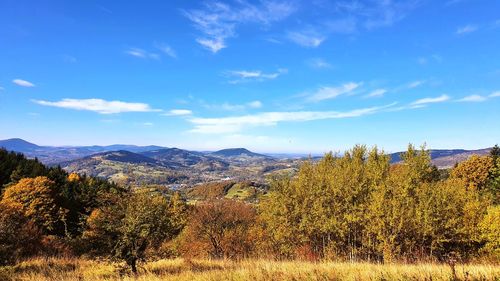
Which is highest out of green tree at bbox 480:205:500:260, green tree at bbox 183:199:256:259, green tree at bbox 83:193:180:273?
green tree at bbox 83:193:180:273

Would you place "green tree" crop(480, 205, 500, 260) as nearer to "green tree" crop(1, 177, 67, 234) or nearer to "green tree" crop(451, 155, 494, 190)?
"green tree" crop(1, 177, 67, 234)

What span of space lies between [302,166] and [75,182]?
6604 centimetres

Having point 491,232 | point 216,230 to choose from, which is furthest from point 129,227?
point 216,230

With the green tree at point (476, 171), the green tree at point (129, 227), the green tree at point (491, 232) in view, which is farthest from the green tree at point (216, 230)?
the green tree at point (476, 171)

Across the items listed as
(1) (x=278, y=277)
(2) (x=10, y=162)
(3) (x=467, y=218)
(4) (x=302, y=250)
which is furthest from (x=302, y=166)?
(2) (x=10, y=162)

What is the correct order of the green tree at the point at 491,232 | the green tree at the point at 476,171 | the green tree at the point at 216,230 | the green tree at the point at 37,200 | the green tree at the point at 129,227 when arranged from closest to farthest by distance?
the green tree at the point at 129,227 < the green tree at the point at 491,232 < the green tree at the point at 216,230 < the green tree at the point at 37,200 < the green tree at the point at 476,171

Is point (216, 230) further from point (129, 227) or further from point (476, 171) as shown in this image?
point (476, 171)

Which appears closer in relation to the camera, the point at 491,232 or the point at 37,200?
the point at 491,232

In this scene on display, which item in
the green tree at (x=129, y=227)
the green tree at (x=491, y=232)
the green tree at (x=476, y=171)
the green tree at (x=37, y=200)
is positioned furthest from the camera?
Result: the green tree at (x=476, y=171)

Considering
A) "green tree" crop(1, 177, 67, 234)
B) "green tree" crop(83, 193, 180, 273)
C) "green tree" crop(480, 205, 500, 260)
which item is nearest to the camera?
"green tree" crop(83, 193, 180, 273)

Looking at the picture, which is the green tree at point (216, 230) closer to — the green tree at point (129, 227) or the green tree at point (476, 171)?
the green tree at point (129, 227)

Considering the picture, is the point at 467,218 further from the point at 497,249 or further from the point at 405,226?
the point at 405,226

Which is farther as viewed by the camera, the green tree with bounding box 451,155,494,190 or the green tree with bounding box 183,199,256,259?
the green tree with bounding box 451,155,494,190

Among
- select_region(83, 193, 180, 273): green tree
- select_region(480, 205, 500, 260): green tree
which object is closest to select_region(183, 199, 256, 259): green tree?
select_region(480, 205, 500, 260): green tree
